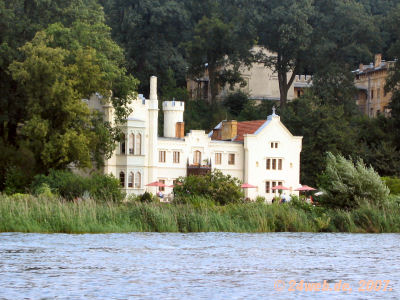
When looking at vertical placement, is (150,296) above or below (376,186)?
below

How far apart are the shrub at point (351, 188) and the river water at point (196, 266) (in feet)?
20.5

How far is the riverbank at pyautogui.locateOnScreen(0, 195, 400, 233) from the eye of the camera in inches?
1703

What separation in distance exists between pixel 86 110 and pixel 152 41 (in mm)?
32047

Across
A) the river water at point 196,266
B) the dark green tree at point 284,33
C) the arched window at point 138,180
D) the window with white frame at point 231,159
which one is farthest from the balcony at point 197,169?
the river water at point 196,266

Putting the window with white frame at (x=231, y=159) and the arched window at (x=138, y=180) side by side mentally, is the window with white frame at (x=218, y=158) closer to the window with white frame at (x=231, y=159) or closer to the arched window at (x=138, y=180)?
the window with white frame at (x=231, y=159)

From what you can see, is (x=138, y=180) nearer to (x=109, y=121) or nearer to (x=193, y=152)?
(x=109, y=121)

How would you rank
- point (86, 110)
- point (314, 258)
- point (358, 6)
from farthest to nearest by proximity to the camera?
point (358, 6) < point (86, 110) < point (314, 258)

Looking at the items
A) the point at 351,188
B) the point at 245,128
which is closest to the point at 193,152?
the point at 245,128

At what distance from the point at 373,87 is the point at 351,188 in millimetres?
64422

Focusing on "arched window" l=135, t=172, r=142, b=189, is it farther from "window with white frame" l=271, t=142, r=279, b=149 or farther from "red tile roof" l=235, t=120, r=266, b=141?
"window with white frame" l=271, t=142, r=279, b=149

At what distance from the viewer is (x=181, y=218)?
150ft

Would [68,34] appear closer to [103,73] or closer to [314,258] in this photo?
[103,73]

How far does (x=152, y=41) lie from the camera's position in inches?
3959

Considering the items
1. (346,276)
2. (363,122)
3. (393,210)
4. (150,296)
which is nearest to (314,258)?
(346,276)
